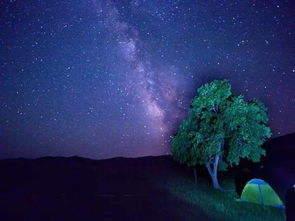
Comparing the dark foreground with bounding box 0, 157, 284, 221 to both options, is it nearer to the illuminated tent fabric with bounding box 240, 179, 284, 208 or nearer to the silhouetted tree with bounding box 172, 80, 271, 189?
the illuminated tent fabric with bounding box 240, 179, 284, 208

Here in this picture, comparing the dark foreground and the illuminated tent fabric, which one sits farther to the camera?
the illuminated tent fabric

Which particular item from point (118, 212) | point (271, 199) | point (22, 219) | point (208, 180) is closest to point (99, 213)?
point (118, 212)

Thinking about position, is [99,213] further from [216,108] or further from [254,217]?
[216,108]

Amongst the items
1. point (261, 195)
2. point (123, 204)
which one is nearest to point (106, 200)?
point (123, 204)

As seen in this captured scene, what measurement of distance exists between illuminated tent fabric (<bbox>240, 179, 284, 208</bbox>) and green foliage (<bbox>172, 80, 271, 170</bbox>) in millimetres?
2652

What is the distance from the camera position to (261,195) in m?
19.1

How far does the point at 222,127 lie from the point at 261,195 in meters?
5.96

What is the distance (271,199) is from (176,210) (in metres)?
7.08

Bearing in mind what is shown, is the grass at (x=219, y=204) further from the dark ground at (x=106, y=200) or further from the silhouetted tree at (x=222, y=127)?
the silhouetted tree at (x=222, y=127)

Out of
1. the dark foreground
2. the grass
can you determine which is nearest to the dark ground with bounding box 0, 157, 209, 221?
the dark foreground

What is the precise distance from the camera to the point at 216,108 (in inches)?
931

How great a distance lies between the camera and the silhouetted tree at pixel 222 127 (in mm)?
22047

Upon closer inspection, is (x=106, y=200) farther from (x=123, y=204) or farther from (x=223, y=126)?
(x=223, y=126)

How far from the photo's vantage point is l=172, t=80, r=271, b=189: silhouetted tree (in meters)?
22.0
